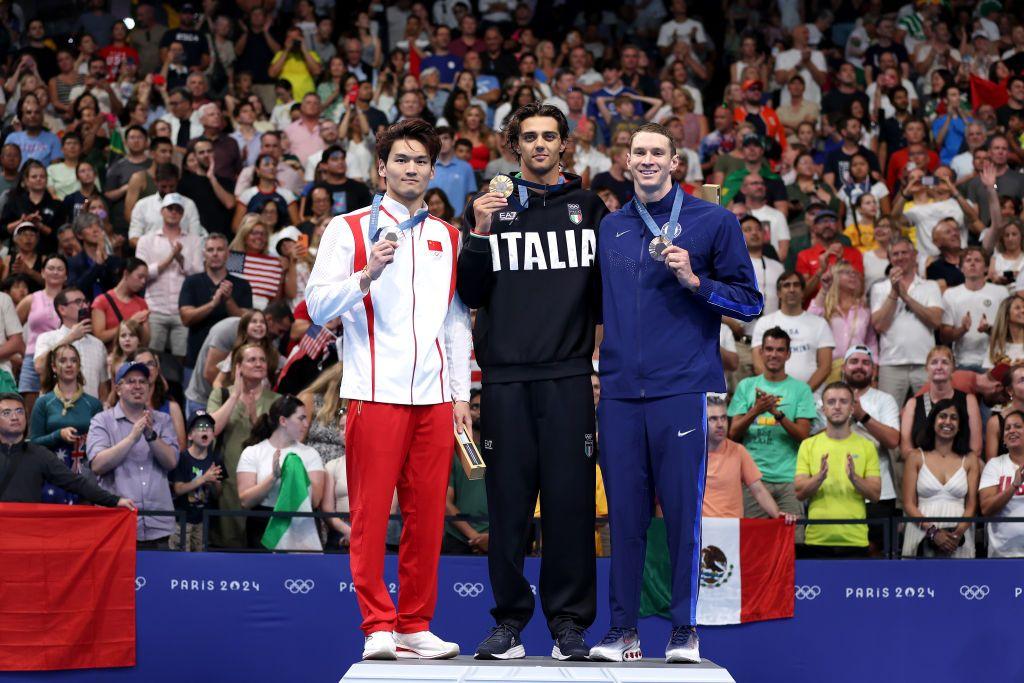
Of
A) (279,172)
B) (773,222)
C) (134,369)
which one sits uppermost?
(279,172)

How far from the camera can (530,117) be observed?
619cm

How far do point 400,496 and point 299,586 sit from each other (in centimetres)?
342

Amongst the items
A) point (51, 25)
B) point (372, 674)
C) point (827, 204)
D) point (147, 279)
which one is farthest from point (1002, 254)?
point (51, 25)

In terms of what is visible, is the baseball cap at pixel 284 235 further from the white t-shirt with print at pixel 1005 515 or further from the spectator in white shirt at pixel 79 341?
the white t-shirt with print at pixel 1005 515

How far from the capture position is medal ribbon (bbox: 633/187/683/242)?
5.94 meters

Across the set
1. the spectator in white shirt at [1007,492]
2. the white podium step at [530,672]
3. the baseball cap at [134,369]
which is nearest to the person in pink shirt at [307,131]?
the baseball cap at [134,369]

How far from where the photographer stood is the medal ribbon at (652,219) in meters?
5.94

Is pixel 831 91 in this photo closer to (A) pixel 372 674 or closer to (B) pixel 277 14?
(B) pixel 277 14

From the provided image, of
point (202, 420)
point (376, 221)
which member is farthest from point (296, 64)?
point (376, 221)

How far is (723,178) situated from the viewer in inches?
572

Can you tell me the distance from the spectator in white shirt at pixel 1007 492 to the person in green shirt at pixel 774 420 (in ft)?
4.26

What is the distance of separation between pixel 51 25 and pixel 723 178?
31.1 ft

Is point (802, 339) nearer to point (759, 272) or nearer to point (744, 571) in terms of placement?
point (759, 272)

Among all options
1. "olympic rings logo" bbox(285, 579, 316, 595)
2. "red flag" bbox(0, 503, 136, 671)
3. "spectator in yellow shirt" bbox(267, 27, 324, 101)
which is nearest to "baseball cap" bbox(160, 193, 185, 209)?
"spectator in yellow shirt" bbox(267, 27, 324, 101)
